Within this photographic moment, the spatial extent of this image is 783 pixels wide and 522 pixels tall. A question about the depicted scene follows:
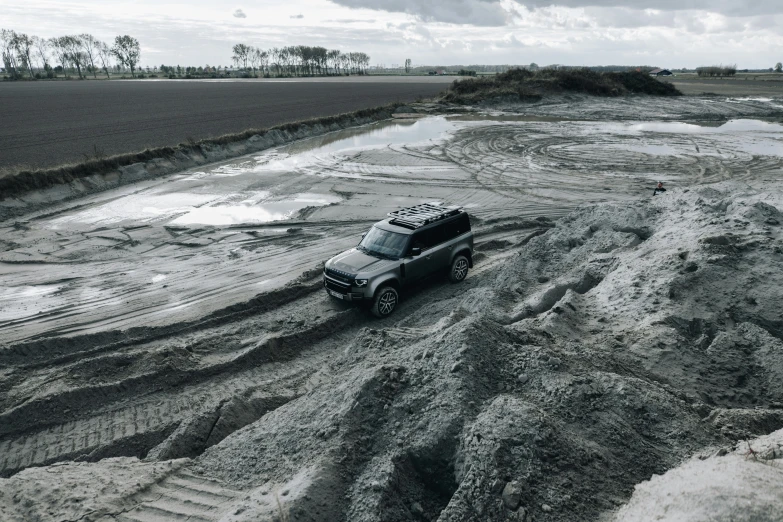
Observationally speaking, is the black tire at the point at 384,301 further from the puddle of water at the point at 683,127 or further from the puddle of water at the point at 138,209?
the puddle of water at the point at 683,127

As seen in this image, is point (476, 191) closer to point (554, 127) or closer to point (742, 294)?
point (742, 294)

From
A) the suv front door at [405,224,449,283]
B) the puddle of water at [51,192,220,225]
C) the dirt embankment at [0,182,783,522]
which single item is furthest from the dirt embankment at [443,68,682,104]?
the dirt embankment at [0,182,783,522]

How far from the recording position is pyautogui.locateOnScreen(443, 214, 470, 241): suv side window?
13.2 meters

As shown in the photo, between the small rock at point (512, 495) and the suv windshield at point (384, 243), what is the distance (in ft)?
24.6

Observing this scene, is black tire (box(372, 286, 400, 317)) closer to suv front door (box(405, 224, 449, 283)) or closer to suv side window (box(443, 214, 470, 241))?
suv front door (box(405, 224, 449, 283))

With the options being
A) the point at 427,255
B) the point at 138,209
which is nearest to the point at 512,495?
the point at 427,255

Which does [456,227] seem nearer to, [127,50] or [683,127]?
[683,127]

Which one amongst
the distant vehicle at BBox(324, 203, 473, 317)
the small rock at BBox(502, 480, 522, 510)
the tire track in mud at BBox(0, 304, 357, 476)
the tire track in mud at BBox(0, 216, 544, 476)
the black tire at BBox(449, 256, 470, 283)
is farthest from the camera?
the black tire at BBox(449, 256, 470, 283)

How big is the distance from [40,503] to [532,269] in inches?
414

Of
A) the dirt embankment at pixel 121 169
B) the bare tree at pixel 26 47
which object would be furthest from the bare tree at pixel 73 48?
the dirt embankment at pixel 121 169

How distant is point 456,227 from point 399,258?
2.16 m

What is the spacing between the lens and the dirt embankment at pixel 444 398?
557 cm

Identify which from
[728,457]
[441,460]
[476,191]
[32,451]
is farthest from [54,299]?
[476,191]

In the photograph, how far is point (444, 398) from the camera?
641 centimetres
